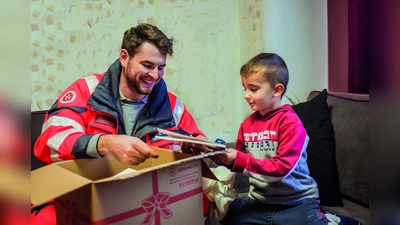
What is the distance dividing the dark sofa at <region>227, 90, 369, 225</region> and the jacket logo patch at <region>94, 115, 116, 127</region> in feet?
3.20

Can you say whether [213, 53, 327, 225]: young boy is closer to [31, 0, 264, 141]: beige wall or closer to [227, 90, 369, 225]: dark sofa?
[227, 90, 369, 225]: dark sofa

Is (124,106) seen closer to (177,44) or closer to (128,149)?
(128,149)

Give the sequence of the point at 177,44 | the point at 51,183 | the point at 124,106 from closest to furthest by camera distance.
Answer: the point at 51,183
the point at 124,106
the point at 177,44

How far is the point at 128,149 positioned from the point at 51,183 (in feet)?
0.96

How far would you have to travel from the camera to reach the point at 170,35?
2.42 metres

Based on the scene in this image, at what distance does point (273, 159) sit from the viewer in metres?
1.35

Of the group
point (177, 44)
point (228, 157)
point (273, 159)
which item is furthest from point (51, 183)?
point (177, 44)

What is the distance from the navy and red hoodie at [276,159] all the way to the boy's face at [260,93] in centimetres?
4

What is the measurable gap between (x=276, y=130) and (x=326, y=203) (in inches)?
23.4

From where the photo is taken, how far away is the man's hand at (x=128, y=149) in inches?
44.0

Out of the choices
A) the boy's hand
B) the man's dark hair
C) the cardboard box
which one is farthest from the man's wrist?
the man's dark hair

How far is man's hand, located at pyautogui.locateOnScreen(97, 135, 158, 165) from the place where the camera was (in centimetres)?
112

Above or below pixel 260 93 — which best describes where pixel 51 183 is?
below

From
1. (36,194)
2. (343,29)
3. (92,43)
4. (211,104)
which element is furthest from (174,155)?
(343,29)
